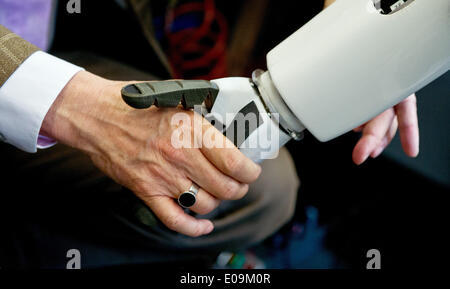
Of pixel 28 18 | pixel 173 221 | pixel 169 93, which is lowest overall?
pixel 173 221

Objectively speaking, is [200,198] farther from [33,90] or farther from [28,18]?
[28,18]

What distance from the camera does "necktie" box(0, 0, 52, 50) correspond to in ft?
2.37

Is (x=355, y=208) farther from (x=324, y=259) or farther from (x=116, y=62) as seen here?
(x=116, y=62)

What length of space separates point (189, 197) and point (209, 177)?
41mm

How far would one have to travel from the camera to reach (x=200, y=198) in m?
0.56

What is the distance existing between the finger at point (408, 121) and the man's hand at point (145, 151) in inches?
11.8

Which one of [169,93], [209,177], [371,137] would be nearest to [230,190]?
[209,177]

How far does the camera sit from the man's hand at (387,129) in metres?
0.66

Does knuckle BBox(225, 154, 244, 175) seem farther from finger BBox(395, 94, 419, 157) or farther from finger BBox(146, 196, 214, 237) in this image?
finger BBox(395, 94, 419, 157)

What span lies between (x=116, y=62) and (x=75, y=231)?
1.17ft

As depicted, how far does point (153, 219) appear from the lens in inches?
23.1

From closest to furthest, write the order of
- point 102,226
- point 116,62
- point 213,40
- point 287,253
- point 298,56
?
point 298,56, point 102,226, point 116,62, point 287,253, point 213,40

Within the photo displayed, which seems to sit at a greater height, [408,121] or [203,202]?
[408,121]

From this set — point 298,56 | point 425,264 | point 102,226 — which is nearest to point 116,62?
point 102,226
